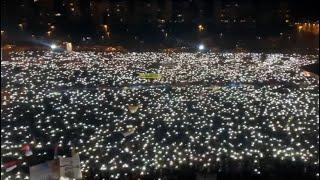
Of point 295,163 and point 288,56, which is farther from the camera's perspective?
point 288,56

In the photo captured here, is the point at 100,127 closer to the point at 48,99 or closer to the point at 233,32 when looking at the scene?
the point at 48,99

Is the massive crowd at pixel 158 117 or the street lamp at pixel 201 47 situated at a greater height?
the street lamp at pixel 201 47

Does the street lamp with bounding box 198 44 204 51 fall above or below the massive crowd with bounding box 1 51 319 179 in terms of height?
above

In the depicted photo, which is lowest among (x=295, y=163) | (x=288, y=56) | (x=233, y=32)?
(x=295, y=163)

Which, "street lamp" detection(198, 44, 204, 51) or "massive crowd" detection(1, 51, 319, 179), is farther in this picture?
"street lamp" detection(198, 44, 204, 51)

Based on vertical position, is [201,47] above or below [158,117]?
above

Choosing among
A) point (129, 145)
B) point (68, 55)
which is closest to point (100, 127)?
point (129, 145)

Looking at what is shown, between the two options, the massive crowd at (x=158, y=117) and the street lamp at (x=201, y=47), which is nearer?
the massive crowd at (x=158, y=117)

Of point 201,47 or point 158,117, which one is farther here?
point 201,47
